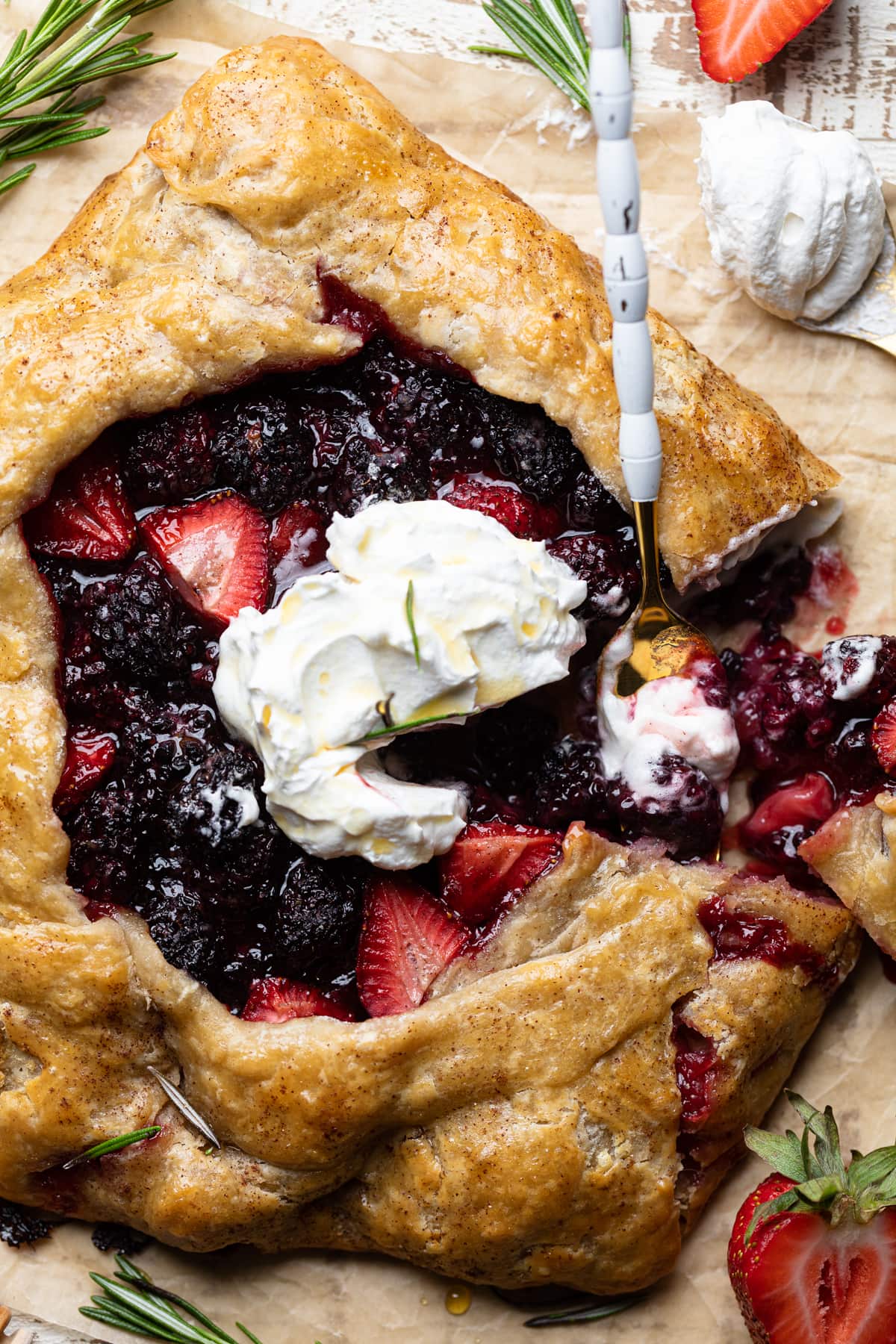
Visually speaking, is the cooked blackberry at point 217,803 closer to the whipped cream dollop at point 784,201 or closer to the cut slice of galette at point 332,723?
the cut slice of galette at point 332,723

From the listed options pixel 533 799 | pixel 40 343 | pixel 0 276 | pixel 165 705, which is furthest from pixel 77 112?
pixel 533 799

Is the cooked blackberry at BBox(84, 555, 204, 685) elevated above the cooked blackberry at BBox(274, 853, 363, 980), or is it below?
above

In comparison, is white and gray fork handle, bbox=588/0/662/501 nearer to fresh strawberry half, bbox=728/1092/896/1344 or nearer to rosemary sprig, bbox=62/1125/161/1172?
fresh strawberry half, bbox=728/1092/896/1344

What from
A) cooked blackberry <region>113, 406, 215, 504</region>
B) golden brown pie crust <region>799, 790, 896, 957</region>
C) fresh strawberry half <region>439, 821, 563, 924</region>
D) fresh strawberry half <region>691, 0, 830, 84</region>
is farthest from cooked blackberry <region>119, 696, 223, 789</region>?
fresh strawberry half <region>691, 0, 830, 84</region>

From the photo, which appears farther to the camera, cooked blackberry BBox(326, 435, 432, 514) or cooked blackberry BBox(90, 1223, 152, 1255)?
cooked blackberry BBox(90, 1223, 152, 1255)

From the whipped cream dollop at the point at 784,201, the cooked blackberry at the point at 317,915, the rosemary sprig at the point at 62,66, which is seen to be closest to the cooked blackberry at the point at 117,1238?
the cooked blackberry at the point at 317,915

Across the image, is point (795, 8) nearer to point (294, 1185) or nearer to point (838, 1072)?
point (838, 1072)
